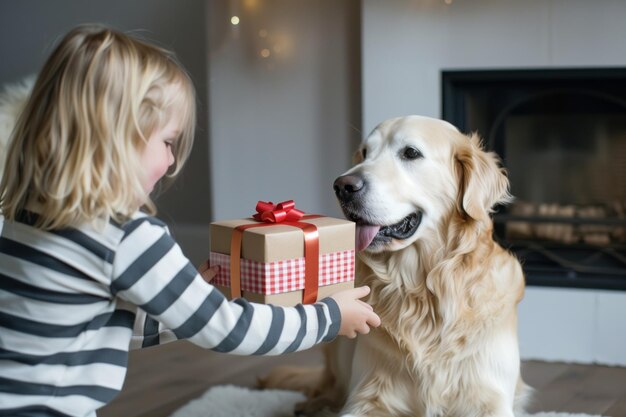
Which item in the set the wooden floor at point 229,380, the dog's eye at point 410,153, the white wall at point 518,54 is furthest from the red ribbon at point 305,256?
the white wall at point 518,54

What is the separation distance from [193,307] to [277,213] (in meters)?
0.28

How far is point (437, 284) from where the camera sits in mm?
1567

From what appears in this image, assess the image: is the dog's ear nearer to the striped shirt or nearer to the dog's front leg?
the dog's front leg

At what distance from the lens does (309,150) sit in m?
2.91

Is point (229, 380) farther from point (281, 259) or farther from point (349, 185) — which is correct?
point (281, 259)

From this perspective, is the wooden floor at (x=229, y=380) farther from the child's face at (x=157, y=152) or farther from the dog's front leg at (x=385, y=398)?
the child's face at (x=157, y=152)

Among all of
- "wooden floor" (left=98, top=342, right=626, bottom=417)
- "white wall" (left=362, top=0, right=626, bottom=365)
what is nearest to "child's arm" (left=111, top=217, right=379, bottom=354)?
"wooden floor" (left=98, top=342, right=626, bottom=417)

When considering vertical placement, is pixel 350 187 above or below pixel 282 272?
above

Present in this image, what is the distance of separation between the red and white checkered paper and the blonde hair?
0.70 ft

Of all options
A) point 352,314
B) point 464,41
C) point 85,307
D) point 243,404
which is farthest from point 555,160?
point 85,307

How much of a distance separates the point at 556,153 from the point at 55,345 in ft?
6.61

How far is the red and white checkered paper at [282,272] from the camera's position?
1.28m

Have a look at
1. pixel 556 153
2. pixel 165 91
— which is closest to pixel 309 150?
pixel 556 153

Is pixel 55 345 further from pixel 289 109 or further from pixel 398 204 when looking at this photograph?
pixel 289 109
